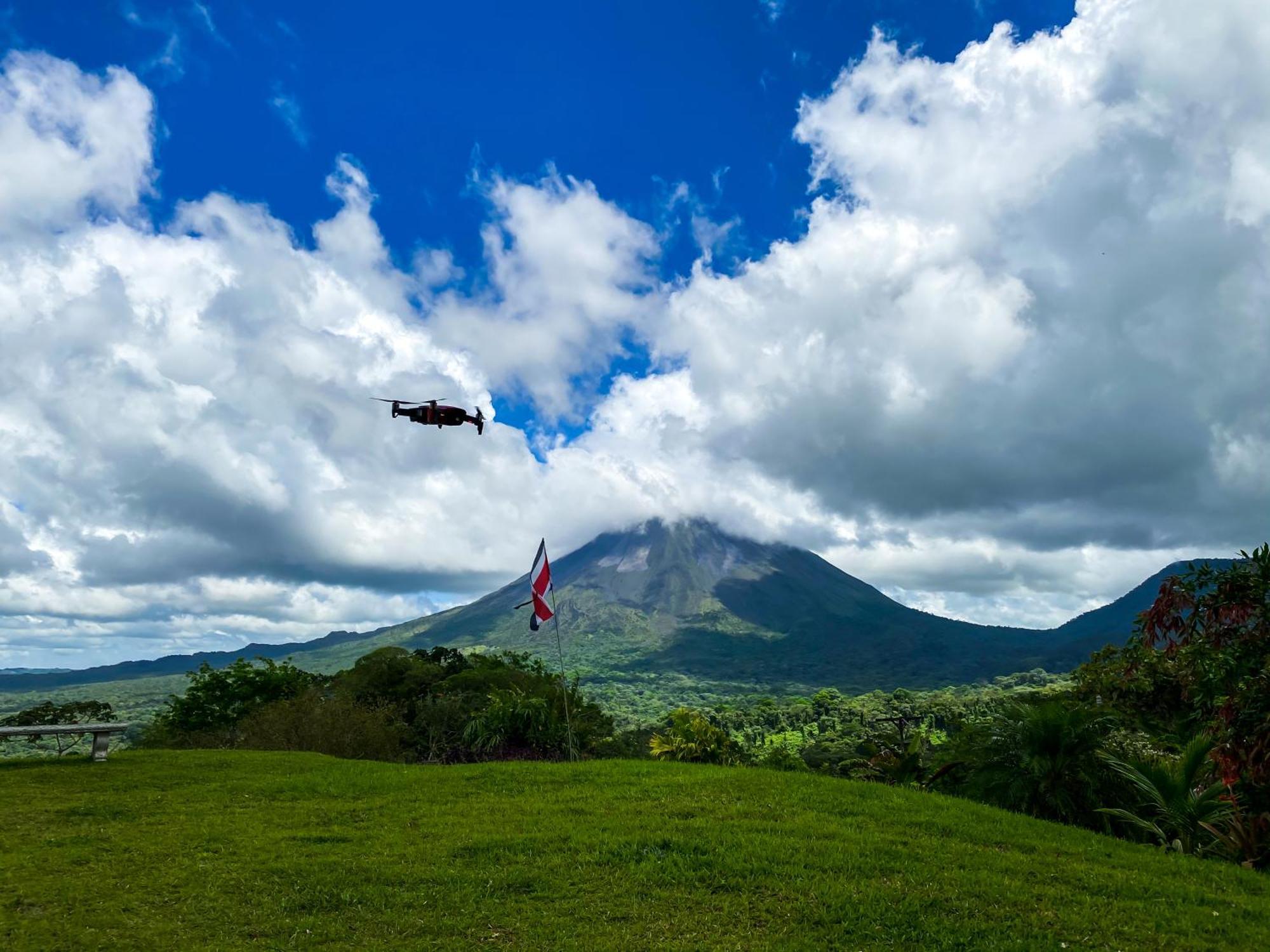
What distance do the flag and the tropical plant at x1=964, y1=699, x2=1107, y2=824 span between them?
10.6 m

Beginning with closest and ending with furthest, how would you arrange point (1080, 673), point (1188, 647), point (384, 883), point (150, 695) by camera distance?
point (1188, 647) → point (384, 883) → point (1080, 673) → point (150, 695)

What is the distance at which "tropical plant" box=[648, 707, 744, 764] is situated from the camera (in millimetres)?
24141

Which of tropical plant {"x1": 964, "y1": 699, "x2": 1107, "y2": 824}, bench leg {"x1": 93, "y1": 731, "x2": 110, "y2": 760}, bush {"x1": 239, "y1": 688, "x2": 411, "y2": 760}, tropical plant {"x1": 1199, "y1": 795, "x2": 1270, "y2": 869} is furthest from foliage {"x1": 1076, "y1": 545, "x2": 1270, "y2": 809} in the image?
bush {"x1": 239, "y1": 688, "x2": 411, "y2": 760}

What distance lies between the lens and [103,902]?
873 centimetres

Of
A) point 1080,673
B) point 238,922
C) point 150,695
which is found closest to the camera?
point 238,922

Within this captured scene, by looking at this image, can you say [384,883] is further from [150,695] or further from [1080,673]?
[150,695]

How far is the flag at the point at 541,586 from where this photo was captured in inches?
748

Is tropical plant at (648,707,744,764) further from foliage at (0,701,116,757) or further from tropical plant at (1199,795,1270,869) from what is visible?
foliage at (0,701,116,757)

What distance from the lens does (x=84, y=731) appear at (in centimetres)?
1752

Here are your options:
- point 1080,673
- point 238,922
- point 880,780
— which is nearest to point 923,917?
point 238,922

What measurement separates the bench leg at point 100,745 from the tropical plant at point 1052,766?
777 inches

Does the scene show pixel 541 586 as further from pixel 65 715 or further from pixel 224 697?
pixel 224 697

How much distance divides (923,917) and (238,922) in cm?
749

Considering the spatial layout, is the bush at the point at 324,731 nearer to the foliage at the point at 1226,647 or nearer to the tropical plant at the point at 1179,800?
the tropical plant at the point at 1179,800
